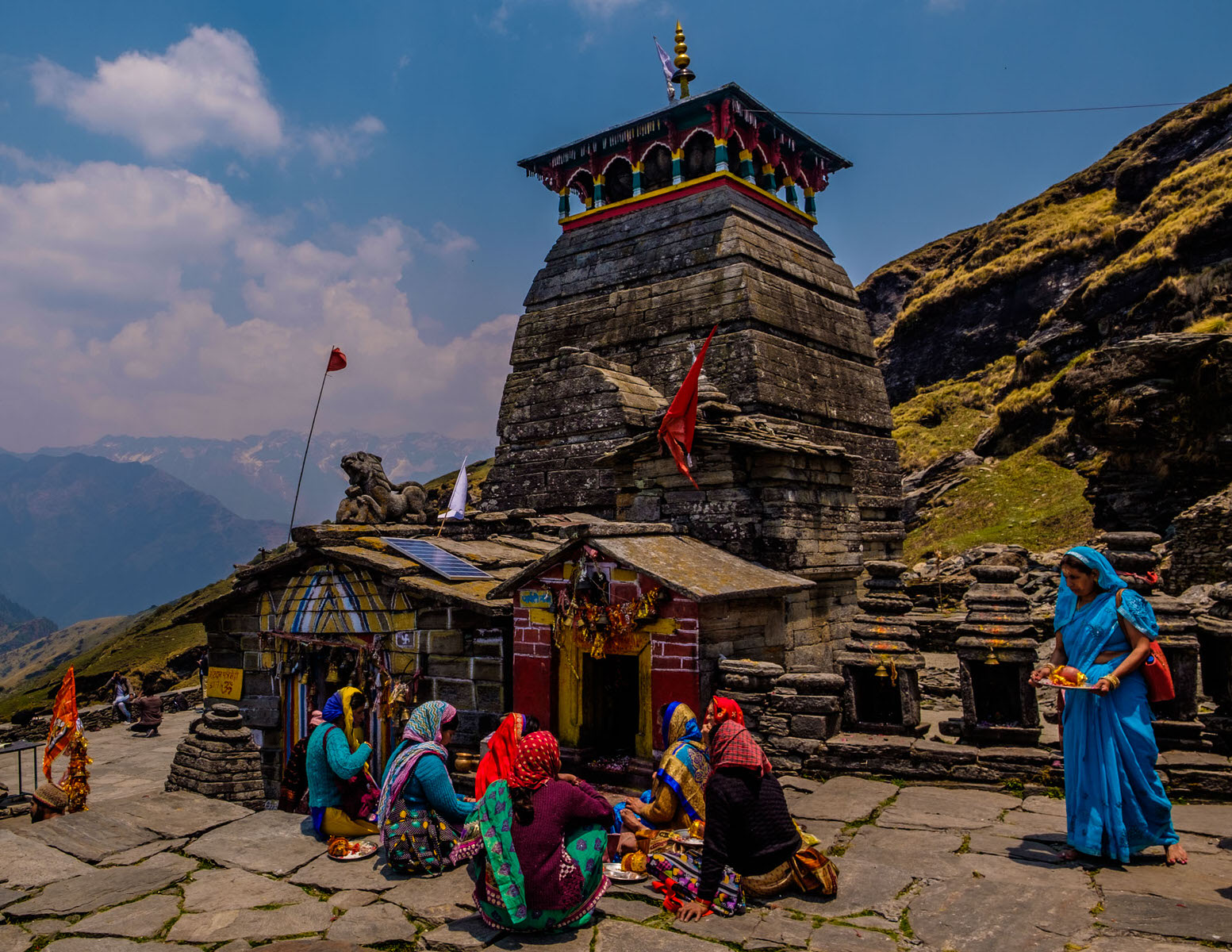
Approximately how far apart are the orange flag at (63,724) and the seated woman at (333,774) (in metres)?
4.30

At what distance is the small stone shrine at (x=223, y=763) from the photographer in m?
11.1

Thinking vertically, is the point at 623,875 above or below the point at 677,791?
below

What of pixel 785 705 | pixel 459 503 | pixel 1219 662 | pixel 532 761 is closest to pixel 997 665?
pixel 1219 662

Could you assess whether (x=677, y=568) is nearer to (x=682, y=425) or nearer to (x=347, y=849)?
(x=682, y=425)

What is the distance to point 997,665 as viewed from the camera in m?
8.79

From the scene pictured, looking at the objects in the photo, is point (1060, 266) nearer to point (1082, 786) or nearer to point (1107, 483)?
point (1107, 483)

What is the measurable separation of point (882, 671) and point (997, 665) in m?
1.19

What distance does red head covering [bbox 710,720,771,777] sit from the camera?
17.9 feet

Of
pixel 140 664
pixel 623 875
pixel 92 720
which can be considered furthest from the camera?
pixel 140 664

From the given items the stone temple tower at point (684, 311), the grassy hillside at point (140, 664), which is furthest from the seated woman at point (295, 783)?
the grassy hillside at point (140, 664)

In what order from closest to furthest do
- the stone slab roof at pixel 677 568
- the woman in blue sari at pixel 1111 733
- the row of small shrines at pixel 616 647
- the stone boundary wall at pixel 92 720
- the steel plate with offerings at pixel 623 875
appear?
1. the woman in blue sari at pixel 1111 733
2. the steel plate with offerings at pixel 623 875
3. the row of small shrines at pixel 616 647
4. the stone slab roof at pixel 677 568
5. the stone boundary wall at pixel 92 720

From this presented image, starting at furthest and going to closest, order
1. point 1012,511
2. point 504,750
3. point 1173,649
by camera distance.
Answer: point 1012,511, point 1173,649, point 504,750

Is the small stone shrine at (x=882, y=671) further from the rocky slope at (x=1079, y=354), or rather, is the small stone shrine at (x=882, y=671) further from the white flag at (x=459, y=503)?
the rocky slope at (x=1079, y=354)

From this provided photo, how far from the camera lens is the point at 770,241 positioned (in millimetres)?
19250
